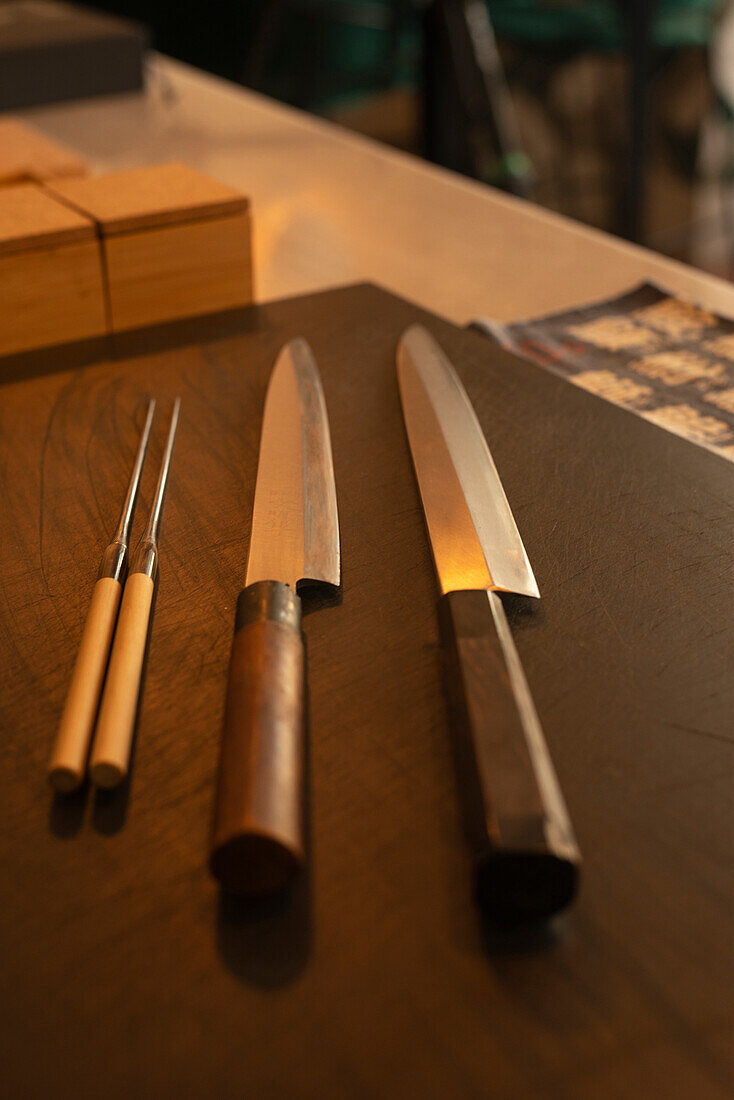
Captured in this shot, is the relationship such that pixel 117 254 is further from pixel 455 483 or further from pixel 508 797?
pixel 508 797

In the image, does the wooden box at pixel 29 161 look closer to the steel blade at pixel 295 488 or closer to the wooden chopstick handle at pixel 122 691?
the steel blade at pixel 295 488

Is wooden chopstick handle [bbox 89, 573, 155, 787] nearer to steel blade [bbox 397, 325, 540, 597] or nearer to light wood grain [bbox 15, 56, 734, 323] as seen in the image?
steel blade [bbox 397, 325, 540, 597]

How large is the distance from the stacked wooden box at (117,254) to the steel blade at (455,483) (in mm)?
199

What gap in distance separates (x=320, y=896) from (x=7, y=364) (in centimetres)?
54

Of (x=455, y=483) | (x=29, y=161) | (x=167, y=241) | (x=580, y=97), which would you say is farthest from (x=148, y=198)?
(x=580, y=97)

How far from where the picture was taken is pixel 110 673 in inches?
16.0

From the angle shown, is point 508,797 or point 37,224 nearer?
point 508,797

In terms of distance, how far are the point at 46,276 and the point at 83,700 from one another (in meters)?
0.48

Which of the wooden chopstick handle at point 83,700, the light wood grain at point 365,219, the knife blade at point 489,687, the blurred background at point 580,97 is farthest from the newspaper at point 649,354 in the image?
the blurred background at point 580,97

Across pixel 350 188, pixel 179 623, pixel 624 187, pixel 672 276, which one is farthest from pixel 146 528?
pixel 624 187

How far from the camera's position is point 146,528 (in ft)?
1.78

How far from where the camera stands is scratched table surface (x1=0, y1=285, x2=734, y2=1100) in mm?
308

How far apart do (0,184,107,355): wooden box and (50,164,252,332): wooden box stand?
0.05 feet

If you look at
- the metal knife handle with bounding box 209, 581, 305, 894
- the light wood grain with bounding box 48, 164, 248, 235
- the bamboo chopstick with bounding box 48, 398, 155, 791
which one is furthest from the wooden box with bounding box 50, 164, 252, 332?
the metal knife handle with bounding box 209, 581, 305, 894
